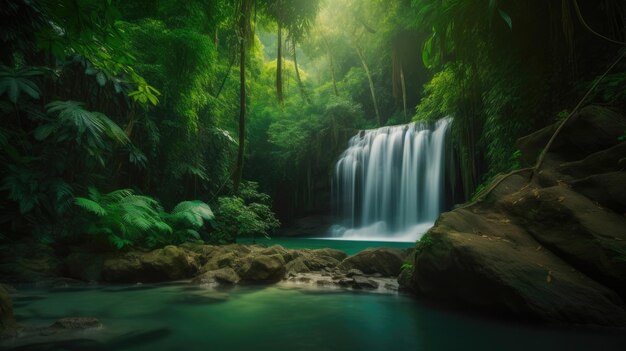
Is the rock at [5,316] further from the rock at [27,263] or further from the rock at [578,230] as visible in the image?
the rock at [578,230]

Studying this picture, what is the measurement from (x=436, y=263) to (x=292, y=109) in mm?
18007

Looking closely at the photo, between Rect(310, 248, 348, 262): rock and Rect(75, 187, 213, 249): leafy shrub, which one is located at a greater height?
Rect(75, 187, 213, 249): leafy shrub

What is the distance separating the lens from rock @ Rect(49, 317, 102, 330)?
3357 mm

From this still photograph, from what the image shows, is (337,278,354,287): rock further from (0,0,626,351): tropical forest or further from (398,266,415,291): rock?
(398,266,415,291): rock

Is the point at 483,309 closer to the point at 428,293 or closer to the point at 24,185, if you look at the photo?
the point at 428,293

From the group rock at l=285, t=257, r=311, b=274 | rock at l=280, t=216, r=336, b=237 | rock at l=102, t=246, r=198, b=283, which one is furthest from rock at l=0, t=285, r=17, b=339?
rock at l=280, t=216, r=336, b=237

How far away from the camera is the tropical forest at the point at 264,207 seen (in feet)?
10.8

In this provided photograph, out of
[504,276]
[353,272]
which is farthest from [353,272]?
[504,276]

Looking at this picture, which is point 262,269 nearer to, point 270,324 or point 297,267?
point 297,267

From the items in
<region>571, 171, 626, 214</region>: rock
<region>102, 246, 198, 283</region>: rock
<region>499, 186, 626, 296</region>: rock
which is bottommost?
<region>102, 246, 198, 283</region>: rock

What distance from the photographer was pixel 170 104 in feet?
29.8

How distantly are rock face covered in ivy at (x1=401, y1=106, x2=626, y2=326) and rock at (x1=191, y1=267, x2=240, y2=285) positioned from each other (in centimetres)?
279

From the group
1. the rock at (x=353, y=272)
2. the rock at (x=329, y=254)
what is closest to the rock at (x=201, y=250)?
the rock at (x=329, y=254)

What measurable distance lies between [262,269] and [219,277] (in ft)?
2.38
